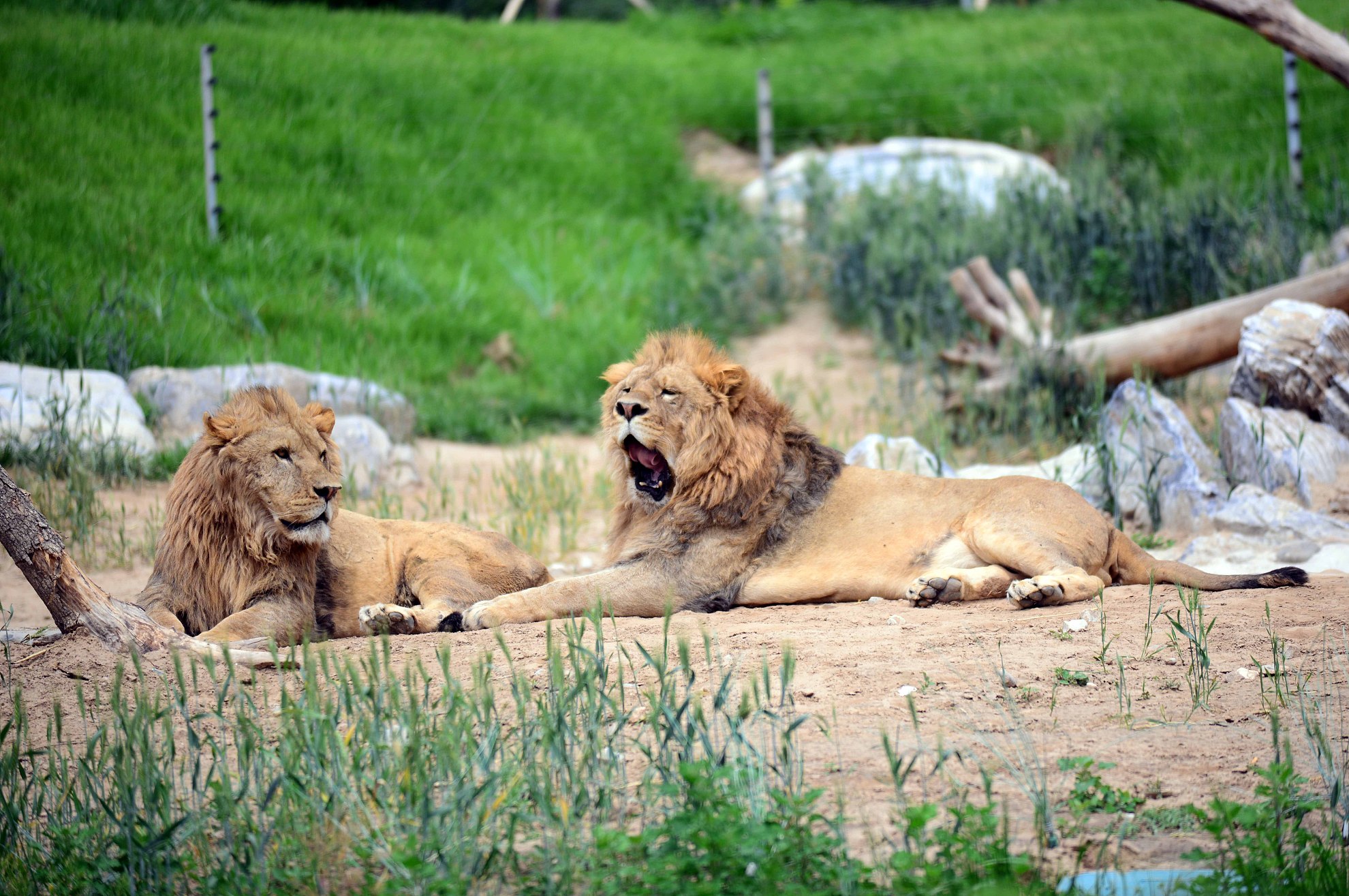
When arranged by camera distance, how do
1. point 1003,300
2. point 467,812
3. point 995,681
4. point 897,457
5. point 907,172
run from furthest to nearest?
point 907,172
point 1003,300
point 897,457
point 995,681
point 467,812

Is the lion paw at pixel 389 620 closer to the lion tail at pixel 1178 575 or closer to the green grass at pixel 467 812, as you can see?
the green grass at pixel 467 812

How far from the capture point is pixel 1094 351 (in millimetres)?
9297

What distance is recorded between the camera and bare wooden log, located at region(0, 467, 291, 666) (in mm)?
4457

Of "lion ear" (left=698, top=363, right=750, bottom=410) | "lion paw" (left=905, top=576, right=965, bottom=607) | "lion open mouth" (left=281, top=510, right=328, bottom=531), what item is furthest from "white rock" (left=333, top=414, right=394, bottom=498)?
"lion paw" (left=905, top=576, right=965, bottom=607)

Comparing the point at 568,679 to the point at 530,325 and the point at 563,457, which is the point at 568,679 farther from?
the point at 530,325

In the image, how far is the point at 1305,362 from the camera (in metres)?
→ 7.84

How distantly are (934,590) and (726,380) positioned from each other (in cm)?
133

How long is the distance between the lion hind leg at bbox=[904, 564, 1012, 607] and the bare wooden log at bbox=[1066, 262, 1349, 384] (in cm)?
369

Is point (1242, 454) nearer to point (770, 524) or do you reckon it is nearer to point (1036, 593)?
point (1036, 593)

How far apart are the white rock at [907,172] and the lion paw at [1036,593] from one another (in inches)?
327

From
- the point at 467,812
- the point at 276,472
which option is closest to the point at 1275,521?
the point at 276,472

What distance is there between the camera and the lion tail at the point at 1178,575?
17.5 ft

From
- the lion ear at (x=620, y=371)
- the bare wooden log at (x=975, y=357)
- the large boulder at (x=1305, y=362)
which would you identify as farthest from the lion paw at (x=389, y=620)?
the bare wooden log at (x=975, y=357)

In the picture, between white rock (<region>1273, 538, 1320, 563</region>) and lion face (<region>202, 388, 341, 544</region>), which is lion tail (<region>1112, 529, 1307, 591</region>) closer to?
white rock (<region>1273, 538, 1320, 563</region>)
